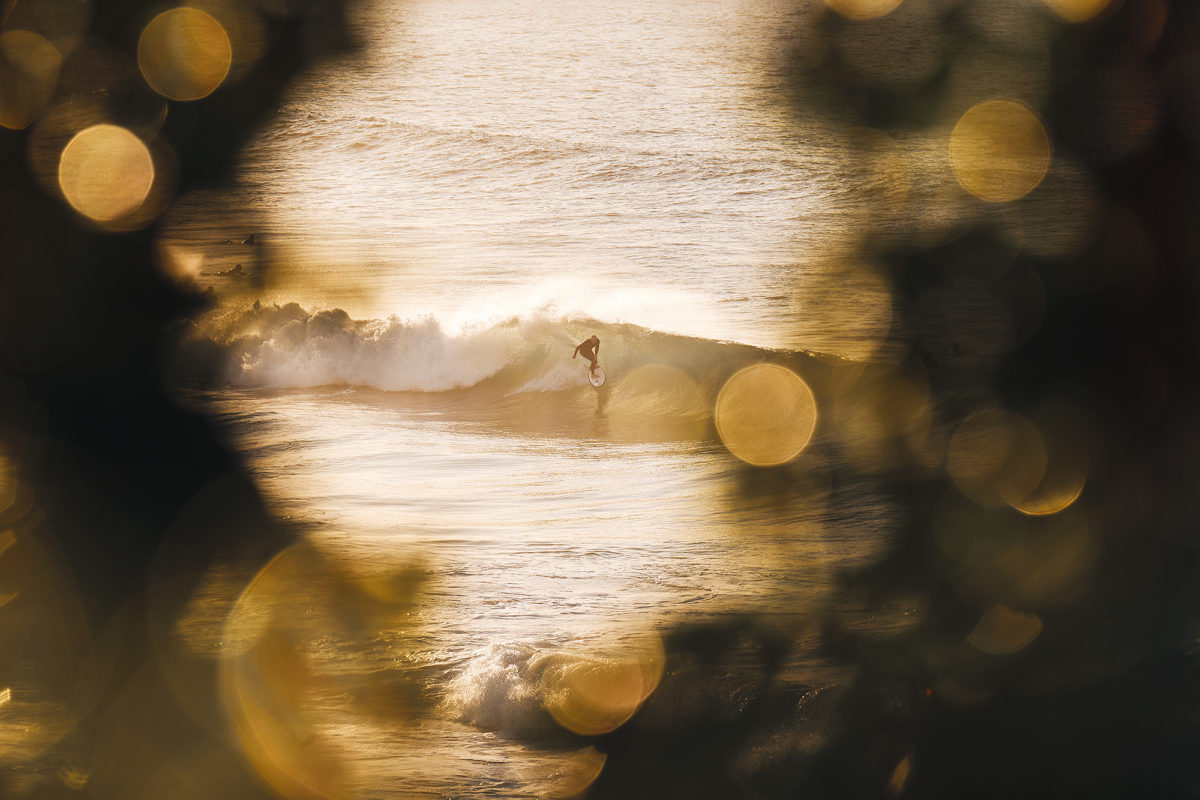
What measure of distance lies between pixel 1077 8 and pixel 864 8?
5.12 metres

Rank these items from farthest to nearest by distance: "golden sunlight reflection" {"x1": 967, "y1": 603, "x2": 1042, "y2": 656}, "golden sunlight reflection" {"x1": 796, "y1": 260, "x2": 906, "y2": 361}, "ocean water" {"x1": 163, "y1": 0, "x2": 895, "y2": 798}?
"golden sunlight reflection" {"x1": 796, "y1": 260, "x2": 906, "y2": 361}, "ocean water" {"x1": 163, "y1": 0, "x2": 895, "y2": 798}, "golden sunlight reflection" {"x1": 967, "y1": 603, "x2": 1042, "y2": 656}

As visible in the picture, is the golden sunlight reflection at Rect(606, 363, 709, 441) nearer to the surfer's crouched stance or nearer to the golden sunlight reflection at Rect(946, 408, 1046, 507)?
the surfer's crouched stance

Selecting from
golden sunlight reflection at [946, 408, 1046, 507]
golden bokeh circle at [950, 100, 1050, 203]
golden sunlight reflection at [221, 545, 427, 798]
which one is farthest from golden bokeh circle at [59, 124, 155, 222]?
golden bokeh circle at [950, 100, 1050, 203]

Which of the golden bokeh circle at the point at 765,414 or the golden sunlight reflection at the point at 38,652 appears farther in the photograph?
the golden bokeh circle at the point at 765,414

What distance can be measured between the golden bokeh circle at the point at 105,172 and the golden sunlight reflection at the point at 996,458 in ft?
46.2

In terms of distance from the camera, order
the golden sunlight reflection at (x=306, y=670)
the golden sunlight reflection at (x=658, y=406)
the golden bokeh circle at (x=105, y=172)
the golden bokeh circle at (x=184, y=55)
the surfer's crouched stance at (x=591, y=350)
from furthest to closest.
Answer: the golden bokeh circle at (x=184, y=55) < the golden bokeh circle at (x=105, y=172) < the surfer's crouched stance at (x=591, y=350) < the golden sunlight reflection at (x=658, y=406) < the golden sunlight reflection at (x=306, y=670)

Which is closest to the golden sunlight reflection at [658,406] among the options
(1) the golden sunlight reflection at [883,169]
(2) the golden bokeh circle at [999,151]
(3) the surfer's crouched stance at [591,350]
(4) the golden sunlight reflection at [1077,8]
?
(3) the surfer's crouched stance at [591,350]

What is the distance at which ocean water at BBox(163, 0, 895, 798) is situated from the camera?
4.41 m

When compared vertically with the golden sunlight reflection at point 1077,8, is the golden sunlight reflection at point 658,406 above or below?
below

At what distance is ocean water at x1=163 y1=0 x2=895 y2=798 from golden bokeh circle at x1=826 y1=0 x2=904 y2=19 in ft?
6.14

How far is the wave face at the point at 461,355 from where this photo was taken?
1009 centimetres

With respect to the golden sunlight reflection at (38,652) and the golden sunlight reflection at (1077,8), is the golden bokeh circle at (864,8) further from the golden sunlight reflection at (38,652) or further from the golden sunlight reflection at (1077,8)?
the golden sunlight reflection at (38,652)

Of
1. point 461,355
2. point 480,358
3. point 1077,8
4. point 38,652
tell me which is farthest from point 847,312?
point 1077,8

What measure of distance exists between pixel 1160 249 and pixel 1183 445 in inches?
287
